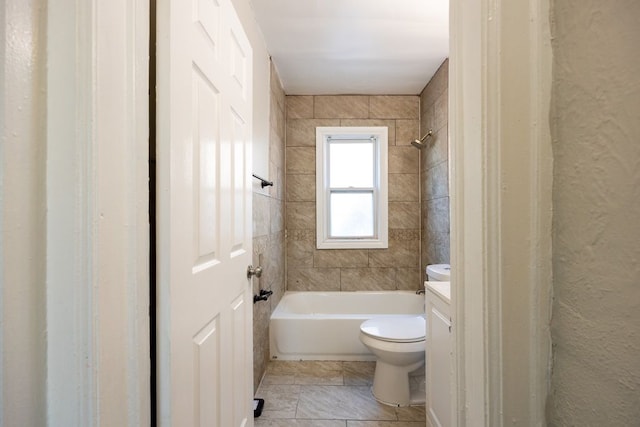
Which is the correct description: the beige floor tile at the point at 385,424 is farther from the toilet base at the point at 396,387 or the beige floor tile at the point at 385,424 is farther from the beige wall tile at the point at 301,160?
the beige wall tile at the point at 301,160

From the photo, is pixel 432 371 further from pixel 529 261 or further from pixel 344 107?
pixel 344 107

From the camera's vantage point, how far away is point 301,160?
125 inches

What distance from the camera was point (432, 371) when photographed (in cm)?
148

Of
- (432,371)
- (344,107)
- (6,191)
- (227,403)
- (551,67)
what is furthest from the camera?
(344,107)

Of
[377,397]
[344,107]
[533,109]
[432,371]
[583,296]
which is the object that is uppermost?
[344,107]

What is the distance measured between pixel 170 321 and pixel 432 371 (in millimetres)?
1345

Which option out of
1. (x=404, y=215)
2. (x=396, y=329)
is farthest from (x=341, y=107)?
(x=396, y=329)

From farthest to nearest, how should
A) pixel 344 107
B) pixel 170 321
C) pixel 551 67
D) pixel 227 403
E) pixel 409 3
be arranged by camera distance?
pixel 344 107 < pixel 409 3 < pixel 227 403 < pixel 170 321 < pixel 551 67

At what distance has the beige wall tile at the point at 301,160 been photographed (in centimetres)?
317

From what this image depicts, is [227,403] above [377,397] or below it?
above

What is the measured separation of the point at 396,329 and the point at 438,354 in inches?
23.7

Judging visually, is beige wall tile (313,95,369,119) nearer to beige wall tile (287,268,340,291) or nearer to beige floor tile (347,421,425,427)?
beige wall tile (287,268,340,291)

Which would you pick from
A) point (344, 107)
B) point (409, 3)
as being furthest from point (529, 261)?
point (344, 107)

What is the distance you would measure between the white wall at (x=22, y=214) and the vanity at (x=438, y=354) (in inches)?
50.4
